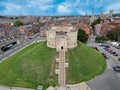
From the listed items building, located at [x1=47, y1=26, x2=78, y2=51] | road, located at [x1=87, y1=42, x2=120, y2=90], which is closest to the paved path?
building, located at [x1=47, y1=26, x2=78, y2=51]

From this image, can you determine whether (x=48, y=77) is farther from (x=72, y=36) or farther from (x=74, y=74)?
(x=72, y=36)

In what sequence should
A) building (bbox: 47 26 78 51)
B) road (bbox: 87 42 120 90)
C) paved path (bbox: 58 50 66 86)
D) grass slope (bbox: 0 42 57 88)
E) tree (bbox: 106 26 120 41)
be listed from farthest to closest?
1. tree (bbox: 106 26 120 41)
2. building (bbox: 47 26 78 51)
3. grass slope (bbox: 0 42 57 88)
4. paved path (bbox: 58 50 66 86)
5. road (bbox: 87 42 120 90)

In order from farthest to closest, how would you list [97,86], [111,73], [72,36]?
1. [72,36]
2. [111,73]
3. [97,86]

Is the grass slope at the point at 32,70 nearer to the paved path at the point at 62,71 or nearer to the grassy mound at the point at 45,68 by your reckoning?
the grassy mound at the point at 45,68

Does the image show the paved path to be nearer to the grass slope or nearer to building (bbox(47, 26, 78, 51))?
the grass slope

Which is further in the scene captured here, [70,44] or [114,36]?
[114,36]

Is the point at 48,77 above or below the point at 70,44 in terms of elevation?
below

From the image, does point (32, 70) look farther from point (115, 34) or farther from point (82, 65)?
point (115, 34)

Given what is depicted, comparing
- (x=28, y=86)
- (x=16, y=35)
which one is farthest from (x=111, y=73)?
(x=16, y=35)
